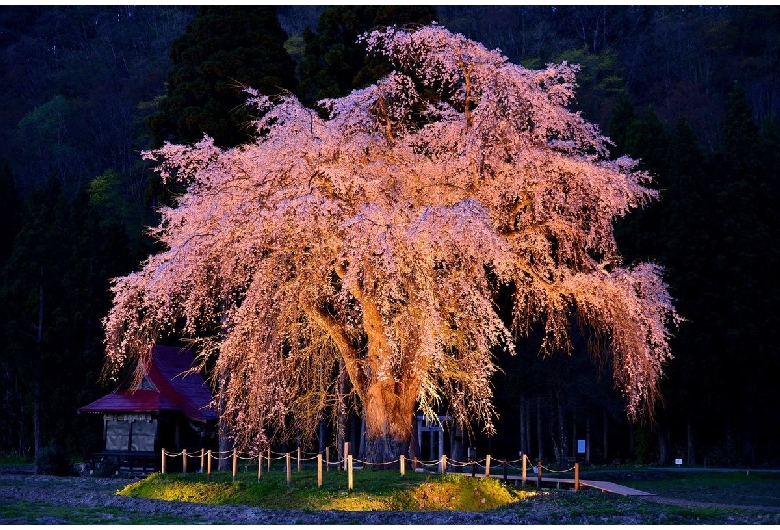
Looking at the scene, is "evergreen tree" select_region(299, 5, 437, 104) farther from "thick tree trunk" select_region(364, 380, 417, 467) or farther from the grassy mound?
the grassy mound

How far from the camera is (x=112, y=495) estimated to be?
20938 mm

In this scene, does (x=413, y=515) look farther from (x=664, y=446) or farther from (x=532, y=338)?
(x=664, y=446)

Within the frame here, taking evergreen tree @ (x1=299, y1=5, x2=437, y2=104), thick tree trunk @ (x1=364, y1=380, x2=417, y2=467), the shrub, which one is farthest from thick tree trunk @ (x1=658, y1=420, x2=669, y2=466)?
the shrub

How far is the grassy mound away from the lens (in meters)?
16.5

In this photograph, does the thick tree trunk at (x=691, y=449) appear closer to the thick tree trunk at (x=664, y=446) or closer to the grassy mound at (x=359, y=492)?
the thick tree trunk at (x=664, y=446)

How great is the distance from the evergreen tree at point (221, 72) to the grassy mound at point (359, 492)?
505 inches

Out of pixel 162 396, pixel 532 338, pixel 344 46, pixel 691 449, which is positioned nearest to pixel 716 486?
pixel 691 449

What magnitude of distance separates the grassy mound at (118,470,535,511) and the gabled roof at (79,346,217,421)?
14.3 meters

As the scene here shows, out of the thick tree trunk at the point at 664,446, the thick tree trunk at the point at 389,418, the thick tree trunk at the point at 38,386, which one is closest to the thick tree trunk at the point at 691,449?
the thick tree trunk at the point at 664,446

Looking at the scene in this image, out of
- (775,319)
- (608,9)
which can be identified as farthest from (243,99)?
(608,9)

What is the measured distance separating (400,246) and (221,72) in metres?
15.2

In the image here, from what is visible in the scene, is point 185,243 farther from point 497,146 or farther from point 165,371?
point 165,371

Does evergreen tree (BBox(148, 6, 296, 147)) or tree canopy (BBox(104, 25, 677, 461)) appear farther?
evergreen tree (BBox(148, 6, 296, 147))

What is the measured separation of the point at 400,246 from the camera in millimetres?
17516
